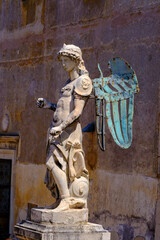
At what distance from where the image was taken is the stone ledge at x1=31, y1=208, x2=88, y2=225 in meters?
7.19

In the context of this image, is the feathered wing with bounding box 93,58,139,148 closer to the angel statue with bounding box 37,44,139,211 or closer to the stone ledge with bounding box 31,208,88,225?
the angel statue with bounding box 37,44,139,211

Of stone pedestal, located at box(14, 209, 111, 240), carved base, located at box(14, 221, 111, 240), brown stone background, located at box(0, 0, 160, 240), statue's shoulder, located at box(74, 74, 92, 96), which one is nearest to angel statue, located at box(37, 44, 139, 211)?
statue's shoulder, located at box(74, 74, 92, 96)

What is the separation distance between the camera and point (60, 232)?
712 centimetres

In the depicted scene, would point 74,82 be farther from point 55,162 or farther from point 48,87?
point 48,87

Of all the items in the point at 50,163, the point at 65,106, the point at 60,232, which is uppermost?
the point at 65,106

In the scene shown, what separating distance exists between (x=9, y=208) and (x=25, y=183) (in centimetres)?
88

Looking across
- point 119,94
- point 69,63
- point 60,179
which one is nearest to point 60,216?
point 60,179

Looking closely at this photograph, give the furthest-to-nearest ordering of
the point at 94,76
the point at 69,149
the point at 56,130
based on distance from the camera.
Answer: the point at 94,76 → the point at 69,149 → the point at 56,130

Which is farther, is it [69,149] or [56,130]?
[69,149]

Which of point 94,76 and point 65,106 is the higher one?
point 94,76

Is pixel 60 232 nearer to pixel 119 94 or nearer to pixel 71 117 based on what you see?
pixel 71 117

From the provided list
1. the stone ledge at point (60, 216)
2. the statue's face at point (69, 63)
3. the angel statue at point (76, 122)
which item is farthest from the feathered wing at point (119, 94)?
the stone ledge at point (60, 216)

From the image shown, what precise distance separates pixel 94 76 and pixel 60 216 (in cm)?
427

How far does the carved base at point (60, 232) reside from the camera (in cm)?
709
